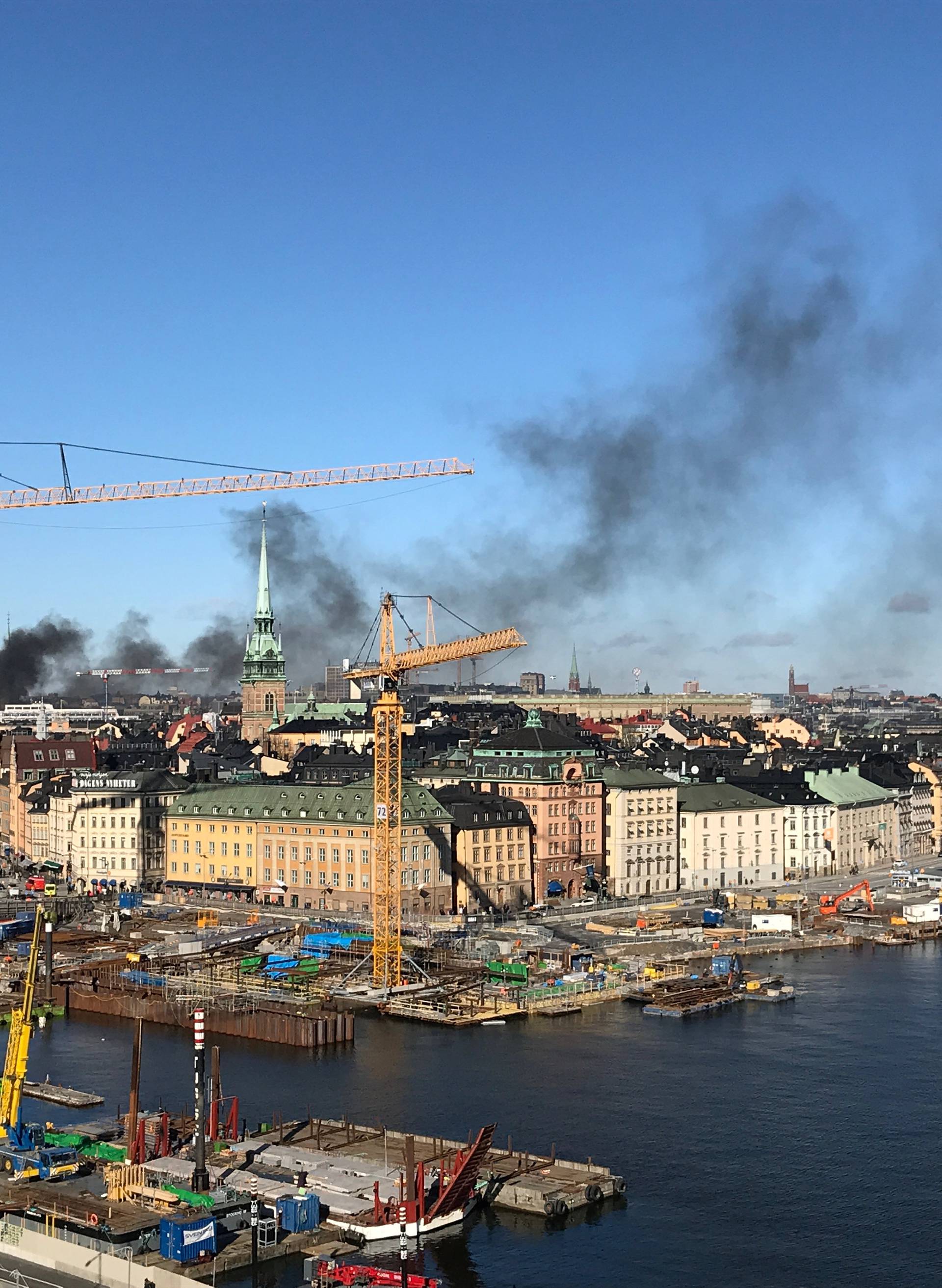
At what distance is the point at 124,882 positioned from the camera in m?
84.4

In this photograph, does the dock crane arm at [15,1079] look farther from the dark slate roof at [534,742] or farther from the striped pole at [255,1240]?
the dark slate roof at [534,742]

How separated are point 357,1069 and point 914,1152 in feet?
51.2

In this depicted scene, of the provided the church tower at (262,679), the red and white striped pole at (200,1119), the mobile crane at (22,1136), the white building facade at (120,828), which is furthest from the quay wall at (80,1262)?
the church tower at (262,679)

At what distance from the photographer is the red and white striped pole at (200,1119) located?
34.9 metres

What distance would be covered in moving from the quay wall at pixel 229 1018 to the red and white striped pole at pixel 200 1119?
13.8 meters

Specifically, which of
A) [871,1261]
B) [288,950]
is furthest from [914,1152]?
[288,950]

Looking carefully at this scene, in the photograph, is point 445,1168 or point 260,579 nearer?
point 445,1168

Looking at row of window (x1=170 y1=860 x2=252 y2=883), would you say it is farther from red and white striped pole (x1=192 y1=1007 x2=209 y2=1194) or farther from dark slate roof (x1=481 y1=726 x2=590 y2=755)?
red and white striped pole (x1=192 y1=1007 x2=209 y2=1194)

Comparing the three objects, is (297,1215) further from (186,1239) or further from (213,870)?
(213,870)

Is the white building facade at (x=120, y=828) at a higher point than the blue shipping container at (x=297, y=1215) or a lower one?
higher

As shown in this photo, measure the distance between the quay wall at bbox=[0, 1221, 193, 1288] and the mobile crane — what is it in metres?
4.55

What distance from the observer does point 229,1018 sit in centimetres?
5450

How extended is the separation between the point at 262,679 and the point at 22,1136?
108719mm

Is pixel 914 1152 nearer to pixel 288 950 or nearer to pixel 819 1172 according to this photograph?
pixel 819 1172
